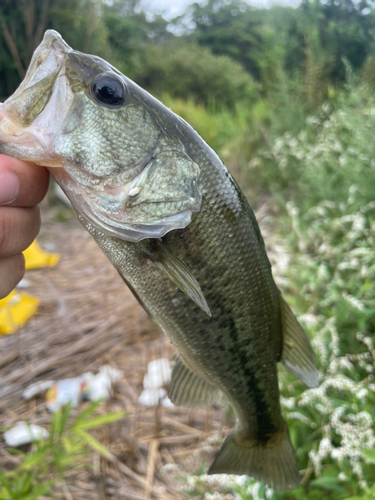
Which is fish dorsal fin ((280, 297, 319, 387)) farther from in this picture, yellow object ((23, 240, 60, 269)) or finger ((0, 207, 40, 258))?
yellow object ((23, 240, 60, 269))

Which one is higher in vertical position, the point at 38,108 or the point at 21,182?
the point at 38,108

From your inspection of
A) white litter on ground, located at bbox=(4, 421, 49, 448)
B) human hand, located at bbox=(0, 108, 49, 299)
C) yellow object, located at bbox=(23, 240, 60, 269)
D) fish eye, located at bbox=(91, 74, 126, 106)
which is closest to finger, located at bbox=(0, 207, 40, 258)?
human hand, located at bbox=(0, 108, 49, 299)

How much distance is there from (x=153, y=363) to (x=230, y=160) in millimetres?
2838

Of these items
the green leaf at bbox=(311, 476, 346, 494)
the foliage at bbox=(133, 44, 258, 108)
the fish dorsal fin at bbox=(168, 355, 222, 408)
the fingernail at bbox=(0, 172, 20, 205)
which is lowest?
the green leaf at bbox=(311, 476, 346, 494)

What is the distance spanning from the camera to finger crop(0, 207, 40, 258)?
79 cm

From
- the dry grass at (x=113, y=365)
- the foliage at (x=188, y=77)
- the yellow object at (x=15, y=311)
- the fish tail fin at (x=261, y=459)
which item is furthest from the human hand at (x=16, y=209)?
the foliage at (x=188, y=77)

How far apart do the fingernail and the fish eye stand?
0.24 meters

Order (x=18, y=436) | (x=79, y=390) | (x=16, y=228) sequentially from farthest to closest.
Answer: (x=79, y=390) < (x=18, y=436) < (x=16, y=228)

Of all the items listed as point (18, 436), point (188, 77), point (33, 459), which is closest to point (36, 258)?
point (18, 436)

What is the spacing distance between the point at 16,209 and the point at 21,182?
0.08m

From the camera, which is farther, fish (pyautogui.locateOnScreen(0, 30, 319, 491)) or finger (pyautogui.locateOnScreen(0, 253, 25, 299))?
finger (pyautogui.locateOnScreen(0, 253, 25, 299))

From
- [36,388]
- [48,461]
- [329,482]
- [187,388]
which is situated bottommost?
[36,388]

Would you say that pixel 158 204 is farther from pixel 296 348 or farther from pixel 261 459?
pixel 261 459

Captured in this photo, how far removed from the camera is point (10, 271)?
2.93 ft
